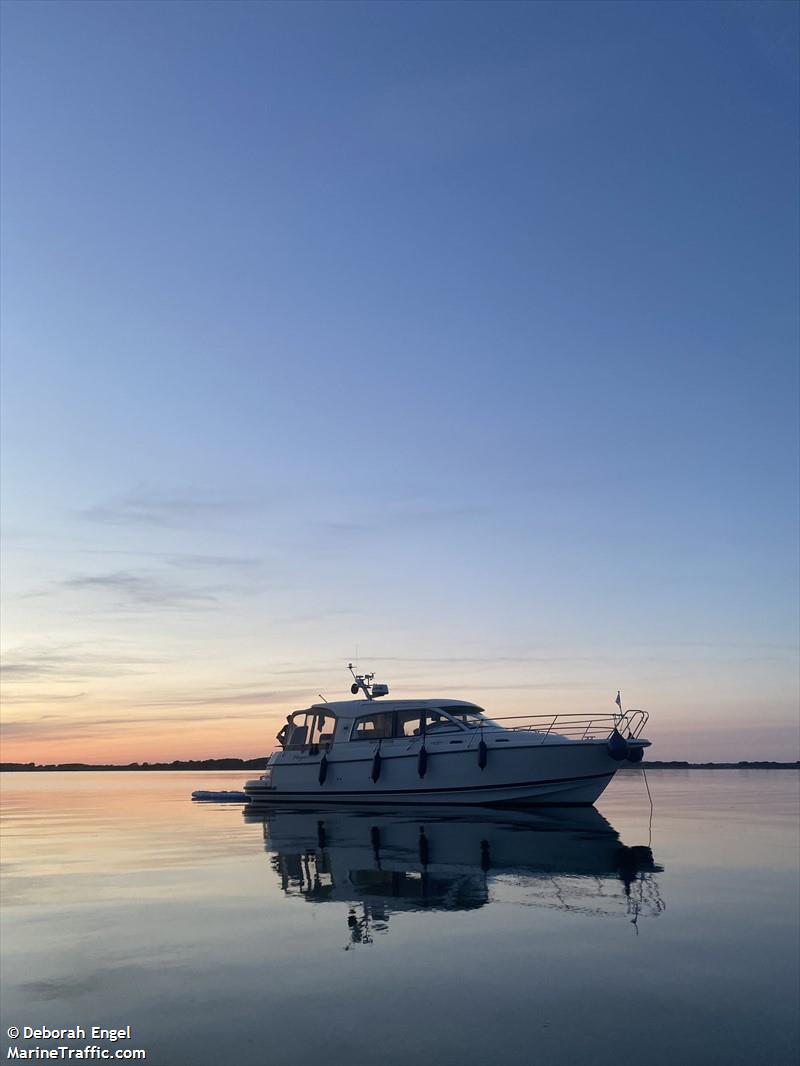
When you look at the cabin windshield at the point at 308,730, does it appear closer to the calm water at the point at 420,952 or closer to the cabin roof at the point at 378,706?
the cabin roof at the point at 378,706

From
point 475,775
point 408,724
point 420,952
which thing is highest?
point 408,724

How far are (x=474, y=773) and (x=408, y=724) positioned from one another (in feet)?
11.1

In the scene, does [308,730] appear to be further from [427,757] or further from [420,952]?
[420,952]

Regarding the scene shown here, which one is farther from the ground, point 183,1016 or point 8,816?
point 183,1016

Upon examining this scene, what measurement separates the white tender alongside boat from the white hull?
1.2 inches

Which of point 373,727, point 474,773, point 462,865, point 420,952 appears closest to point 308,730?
point 373,727

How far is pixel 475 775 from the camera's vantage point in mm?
26703

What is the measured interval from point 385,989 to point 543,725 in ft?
65.4

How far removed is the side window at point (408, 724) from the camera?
94.8 feet

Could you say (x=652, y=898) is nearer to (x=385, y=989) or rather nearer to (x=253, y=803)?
(x=385, y=989)

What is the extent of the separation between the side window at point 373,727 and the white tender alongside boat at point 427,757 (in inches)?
1.5

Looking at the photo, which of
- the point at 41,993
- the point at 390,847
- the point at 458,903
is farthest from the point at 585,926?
the point at 390,847

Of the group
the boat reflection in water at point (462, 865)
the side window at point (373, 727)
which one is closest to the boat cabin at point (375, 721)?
the side window at point (373, 727)

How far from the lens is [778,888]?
13.4 metres
